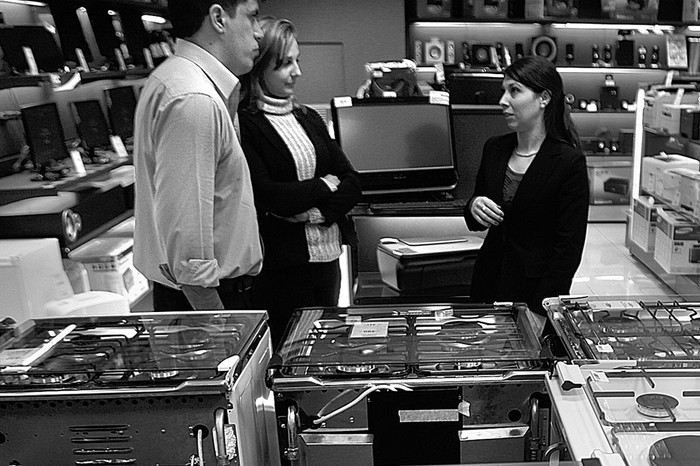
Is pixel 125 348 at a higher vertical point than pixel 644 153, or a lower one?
higher

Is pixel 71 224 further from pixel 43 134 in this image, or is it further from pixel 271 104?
pixel 271 104

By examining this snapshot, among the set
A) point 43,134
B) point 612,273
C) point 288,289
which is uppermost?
point 43,134

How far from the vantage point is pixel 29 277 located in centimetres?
232

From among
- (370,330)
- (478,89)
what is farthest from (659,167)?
(370,330)

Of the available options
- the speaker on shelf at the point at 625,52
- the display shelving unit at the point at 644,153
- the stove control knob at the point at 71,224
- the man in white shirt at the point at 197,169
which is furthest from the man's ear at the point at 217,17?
the speaker on shelf at the point at 625,52

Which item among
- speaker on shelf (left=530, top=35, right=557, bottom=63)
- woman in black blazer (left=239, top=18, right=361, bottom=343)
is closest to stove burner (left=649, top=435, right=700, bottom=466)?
woman in black blazer (left=239, top=18, right=361, bottom=343)

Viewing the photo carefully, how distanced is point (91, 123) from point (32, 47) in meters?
0.85

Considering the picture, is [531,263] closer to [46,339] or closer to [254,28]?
[254,28]

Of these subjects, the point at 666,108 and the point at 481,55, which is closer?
the point at 666,108

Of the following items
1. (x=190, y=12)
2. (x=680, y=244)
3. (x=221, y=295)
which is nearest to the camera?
(x=190, y=12)

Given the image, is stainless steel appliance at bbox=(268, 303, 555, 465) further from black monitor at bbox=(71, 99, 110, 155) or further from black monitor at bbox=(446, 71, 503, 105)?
black monitor at bbox=(71, 99, 110, 155)

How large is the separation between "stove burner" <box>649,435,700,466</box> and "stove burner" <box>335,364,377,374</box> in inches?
18.7

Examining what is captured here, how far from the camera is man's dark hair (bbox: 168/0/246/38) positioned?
1633 millimetres

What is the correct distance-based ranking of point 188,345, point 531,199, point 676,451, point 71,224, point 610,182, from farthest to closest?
point 610,182 < point 71,224 < point 531,199 < point 188,345 < point 676,451
